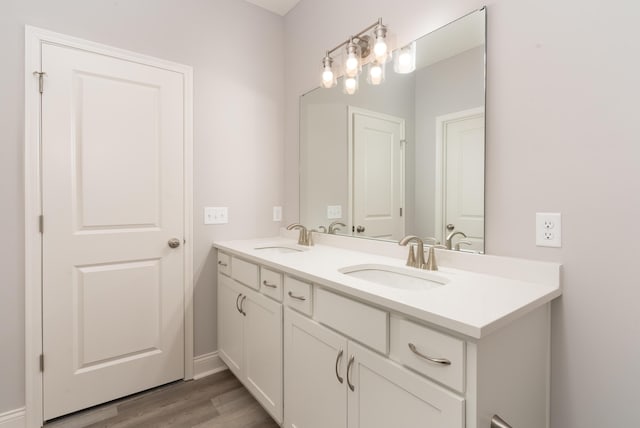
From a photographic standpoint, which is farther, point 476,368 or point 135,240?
point 135,240

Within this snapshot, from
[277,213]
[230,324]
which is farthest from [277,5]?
[230,324]

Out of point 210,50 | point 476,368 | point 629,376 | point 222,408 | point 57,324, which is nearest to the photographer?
point 476,368

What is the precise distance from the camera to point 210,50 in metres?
2.25

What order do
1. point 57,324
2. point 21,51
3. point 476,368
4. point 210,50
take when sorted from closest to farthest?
point 476,368, point 21,51, point 57,324, point 210,50

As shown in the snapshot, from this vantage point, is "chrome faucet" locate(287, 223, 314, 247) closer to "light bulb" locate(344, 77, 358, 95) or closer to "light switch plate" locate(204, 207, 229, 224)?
"light switch plate" locate(204, 207, 229, 224)

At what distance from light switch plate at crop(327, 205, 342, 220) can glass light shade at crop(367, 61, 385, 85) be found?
2.59 ft

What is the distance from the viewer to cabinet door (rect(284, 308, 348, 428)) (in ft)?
3.92

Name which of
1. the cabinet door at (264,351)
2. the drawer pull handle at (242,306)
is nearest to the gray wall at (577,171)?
the cabinet door at (264,351)

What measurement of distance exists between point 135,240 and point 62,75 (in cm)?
98

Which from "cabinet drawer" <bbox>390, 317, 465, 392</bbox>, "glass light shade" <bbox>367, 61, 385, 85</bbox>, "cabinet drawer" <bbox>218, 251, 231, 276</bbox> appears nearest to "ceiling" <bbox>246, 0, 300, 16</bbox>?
"glass light shade" <bbox>367, 61, 385, 85</bbox>

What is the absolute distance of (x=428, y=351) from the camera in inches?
35.2

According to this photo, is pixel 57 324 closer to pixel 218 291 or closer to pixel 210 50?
pixel 218 291

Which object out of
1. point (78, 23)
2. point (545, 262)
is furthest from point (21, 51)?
point (545, 262)

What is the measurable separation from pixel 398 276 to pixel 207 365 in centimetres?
158
